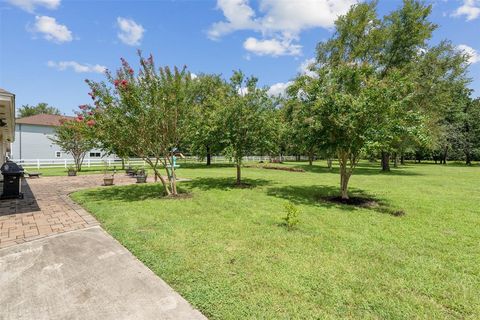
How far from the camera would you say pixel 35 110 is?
5772 centimetres

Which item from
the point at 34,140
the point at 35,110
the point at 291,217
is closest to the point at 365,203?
the point at 291,217

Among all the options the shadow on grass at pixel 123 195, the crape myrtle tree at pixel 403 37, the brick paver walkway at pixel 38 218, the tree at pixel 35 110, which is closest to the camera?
the brick paver walkway at pixel 38 218

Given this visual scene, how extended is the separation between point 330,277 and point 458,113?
46161 millimetres

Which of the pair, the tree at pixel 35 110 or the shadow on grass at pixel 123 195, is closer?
the shadow on grass at pixel 123 195

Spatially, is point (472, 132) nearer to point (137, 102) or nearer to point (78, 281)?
point (137, 102)

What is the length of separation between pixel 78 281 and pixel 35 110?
235ft

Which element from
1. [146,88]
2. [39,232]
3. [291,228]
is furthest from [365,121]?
[39,232]

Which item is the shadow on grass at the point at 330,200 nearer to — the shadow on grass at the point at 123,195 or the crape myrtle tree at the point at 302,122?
the crape myrtle tree at the point at 302,122

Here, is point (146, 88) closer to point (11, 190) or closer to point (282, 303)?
point (11, 190)

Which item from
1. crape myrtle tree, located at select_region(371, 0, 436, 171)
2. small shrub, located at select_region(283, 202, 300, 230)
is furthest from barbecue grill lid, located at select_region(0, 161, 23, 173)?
crape myrtle tree, located at select_region(371, 0, 436, 171)

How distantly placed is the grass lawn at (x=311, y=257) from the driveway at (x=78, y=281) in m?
0.24

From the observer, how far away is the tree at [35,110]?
5598 cm

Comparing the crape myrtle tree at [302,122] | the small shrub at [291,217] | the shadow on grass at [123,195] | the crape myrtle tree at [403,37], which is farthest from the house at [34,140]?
the crape myrtle tree at [403,37]

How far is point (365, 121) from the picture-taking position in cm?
755
